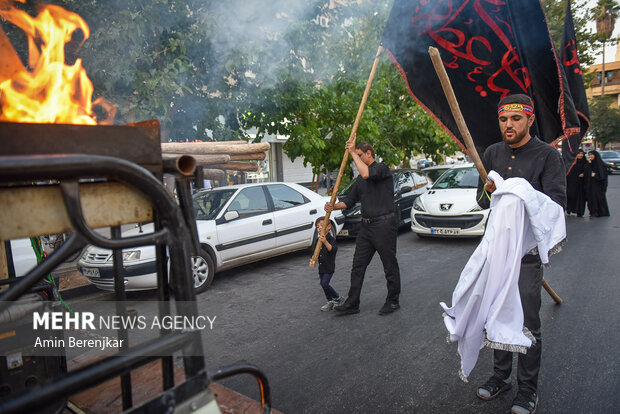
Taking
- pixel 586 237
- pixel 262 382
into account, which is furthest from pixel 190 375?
pixel 586 237

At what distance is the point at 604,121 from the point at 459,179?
38060mm

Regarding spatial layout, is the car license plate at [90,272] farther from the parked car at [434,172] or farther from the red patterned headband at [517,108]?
the parked car at [434,172]

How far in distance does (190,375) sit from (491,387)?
2456 millimetres

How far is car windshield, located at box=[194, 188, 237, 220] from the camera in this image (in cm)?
689

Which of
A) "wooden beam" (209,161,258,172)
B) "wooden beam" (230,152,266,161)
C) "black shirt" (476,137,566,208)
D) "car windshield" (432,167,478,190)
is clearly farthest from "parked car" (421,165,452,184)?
"wooden beam" (230,152,266,161)

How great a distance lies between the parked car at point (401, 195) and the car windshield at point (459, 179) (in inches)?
26.5

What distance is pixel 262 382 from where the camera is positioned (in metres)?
1.64

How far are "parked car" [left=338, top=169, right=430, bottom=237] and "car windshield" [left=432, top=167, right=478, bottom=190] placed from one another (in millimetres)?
673

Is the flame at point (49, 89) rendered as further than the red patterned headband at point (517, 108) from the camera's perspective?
No

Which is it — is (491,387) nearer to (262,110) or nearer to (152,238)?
(152,238)

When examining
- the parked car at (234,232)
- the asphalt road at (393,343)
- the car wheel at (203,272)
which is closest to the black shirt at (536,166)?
the asphalt road at (393,343)

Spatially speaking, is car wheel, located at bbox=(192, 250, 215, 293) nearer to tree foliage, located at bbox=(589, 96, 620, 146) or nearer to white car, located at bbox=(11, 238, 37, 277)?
white car, located at bbox=(11, 238, 37, 277)

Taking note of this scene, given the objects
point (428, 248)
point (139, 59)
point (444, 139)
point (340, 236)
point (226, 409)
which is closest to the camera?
point (226, 409)

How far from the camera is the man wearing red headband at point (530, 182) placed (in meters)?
2.77
